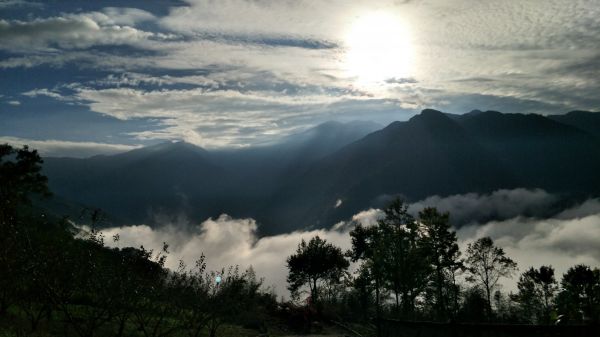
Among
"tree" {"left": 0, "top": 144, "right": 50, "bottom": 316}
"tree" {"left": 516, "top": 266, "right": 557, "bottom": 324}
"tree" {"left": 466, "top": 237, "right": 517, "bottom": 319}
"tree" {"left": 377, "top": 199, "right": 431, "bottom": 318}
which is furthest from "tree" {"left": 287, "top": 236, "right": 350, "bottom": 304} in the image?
"tree" {"left": 0, "top": 144, "right": 50, "bottom": 316}

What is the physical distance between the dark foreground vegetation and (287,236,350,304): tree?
Answer: 0.17m

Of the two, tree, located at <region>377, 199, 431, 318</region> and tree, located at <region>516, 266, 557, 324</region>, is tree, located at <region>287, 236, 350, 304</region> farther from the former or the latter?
tree, located at <region>516, 266, 557, 324</region>

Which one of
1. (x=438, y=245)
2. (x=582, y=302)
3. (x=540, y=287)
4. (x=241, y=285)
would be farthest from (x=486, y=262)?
(x=241, y=285)

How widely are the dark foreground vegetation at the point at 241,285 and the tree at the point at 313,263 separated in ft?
0.55

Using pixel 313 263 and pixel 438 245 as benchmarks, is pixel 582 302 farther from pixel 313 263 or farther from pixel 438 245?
pixel 313 263

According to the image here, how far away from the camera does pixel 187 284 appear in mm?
23906

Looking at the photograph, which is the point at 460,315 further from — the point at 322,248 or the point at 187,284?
the point at 187,284

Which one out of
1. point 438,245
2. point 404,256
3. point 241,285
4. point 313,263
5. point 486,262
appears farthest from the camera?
point 313,263

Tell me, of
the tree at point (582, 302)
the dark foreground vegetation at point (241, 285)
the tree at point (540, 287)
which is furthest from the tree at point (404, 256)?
the tree at point (582, 302)

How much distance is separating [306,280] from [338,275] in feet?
20.1

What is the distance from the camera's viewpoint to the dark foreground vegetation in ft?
58.1

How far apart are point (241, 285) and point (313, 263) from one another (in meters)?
43.0

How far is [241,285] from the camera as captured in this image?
27.0m

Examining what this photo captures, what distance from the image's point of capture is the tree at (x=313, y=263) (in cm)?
6900
